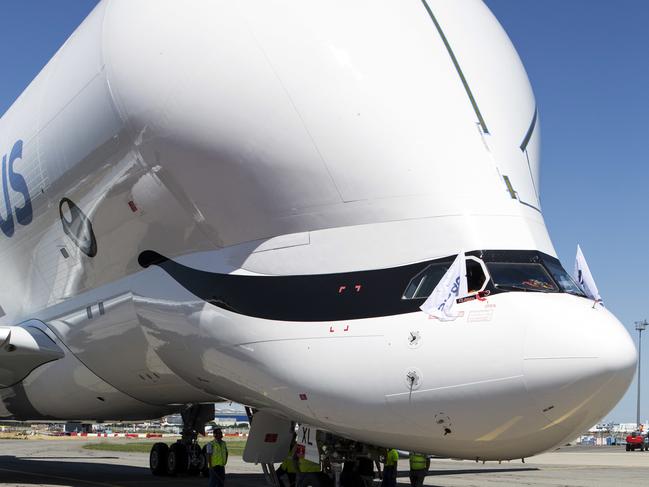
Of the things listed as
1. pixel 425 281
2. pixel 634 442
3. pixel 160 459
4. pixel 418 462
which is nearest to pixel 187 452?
pixel 160 459

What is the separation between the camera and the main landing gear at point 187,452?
21.6 m

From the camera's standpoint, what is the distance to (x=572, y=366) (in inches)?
370

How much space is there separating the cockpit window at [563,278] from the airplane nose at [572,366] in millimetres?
800

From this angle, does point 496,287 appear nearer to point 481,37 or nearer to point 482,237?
point 482,237

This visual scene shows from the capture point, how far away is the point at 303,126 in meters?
11.8

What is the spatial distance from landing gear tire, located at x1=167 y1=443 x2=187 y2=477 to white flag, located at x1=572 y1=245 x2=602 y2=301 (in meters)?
13.3

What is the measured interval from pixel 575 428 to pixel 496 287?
5.93ft

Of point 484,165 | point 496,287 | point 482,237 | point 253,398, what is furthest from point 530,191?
point 253,398

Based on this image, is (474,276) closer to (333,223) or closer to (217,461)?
(333,223)

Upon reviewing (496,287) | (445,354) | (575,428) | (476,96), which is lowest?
(575,428)

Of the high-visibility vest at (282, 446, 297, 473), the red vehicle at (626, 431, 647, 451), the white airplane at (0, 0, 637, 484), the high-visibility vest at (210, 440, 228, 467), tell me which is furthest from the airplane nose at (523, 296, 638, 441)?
the red vehicle at (626, 431, 647, 451)

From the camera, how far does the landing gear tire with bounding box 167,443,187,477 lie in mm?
21797

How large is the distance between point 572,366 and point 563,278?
169 centimetres

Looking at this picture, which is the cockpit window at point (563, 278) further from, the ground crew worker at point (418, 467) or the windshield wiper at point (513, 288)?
the ground crew worker at point (418, 467)
